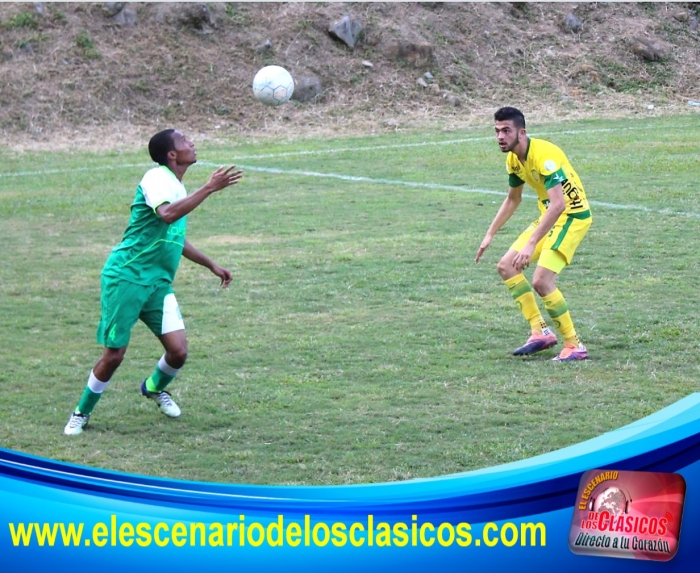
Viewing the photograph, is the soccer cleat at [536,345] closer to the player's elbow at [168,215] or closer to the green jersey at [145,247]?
the green jersey at [145,247]

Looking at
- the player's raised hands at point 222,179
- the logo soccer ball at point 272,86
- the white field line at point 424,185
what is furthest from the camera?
the white field line at point 424,185

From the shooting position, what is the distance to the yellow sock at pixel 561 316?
316 inches

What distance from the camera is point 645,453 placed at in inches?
102

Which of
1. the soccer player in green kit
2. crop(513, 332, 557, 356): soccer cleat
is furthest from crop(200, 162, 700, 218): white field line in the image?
the soccer player in green kit

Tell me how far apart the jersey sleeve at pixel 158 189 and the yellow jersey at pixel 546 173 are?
2.83 m

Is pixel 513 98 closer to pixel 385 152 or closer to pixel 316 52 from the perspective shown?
pixel 316 52

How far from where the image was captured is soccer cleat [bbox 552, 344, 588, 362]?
8.02 metres

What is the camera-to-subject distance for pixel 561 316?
8.04 m

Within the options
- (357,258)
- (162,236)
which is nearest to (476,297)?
(357,258)

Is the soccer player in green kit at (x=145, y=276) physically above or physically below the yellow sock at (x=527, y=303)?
above

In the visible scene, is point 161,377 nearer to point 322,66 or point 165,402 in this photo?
point 165,402

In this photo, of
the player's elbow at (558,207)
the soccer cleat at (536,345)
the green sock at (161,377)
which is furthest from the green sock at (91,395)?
the player's elbow at (558,207)

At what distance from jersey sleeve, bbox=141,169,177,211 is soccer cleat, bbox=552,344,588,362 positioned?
3.27 m

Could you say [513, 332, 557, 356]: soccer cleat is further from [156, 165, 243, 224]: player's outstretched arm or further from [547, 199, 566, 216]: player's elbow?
[156, 165, 243, 224]: player's outstretched arm
